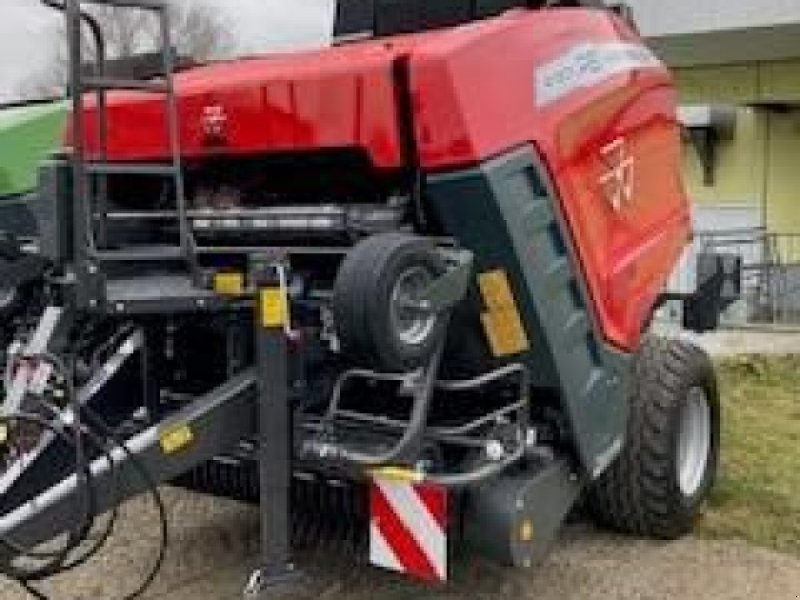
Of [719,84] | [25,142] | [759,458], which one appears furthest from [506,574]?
[719,84]

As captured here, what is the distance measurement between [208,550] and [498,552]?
170cm

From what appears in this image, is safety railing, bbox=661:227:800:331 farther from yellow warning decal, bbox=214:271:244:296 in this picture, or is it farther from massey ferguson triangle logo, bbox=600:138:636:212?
yellow warning decal, bbox=214:271:244:296

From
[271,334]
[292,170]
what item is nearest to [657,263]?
[292,170]

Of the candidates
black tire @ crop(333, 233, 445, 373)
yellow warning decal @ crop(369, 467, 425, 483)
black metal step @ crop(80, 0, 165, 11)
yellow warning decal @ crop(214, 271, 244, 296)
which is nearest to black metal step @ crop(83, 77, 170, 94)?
black metal step @ crop(80, 0, 165, 11)

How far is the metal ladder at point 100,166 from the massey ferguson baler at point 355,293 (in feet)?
0.04

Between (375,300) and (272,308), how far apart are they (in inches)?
15.8

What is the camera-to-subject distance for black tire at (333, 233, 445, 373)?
388 centimetres

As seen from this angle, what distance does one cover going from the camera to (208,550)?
5.67m

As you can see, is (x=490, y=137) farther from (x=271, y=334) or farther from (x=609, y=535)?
(x=609, y=535)

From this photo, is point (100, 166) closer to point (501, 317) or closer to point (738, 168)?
point (501, 317)

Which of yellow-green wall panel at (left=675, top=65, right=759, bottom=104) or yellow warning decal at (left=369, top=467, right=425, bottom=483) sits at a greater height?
yellow-green wall panel at (left=675, top=65, right=759, bottom=104)

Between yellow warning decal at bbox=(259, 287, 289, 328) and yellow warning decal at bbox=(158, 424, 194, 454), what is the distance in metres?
0.38

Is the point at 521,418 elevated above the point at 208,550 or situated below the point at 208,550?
above

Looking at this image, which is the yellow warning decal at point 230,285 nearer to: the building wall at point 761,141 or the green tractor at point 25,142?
the green tractor at point 25,142
